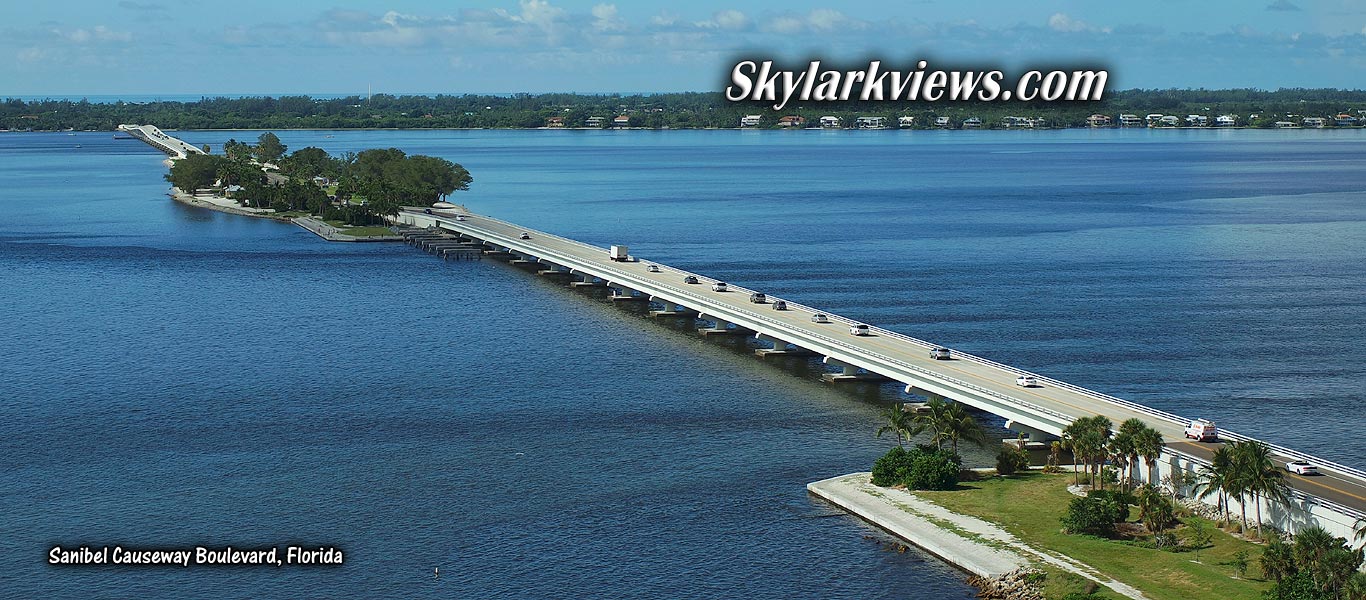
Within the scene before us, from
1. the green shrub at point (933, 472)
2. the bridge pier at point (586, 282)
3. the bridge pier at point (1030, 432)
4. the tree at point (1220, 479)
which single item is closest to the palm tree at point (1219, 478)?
the tree at point (1220, 479)

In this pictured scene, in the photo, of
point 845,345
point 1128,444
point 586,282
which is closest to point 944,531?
point 1128,444

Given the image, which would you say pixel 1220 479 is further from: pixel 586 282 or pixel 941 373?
pixel 586 282

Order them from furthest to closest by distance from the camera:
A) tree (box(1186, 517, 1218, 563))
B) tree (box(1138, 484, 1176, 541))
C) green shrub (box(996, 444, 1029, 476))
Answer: green shrub (box(996, 444, 1029, 476))
tree (box(1138, 484, 1176, 541))
tree (box(1186, 517, 1218, 563))

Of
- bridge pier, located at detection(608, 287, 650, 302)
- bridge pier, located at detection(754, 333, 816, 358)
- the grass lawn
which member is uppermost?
the grass lawn

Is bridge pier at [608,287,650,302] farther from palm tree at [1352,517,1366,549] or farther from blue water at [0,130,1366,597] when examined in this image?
palm tree at [1352,517,1366,549]

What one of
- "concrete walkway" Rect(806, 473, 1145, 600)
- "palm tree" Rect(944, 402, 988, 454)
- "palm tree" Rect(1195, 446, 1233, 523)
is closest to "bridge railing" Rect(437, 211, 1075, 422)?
"palm tree" Rect(944, 402, 988, 454)

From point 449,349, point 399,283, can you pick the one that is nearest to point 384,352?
point 449,349
